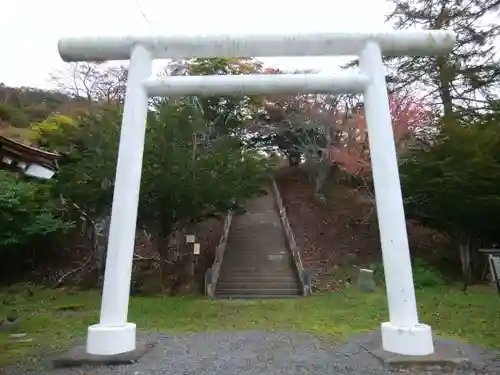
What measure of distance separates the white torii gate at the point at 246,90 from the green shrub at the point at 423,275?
25.7 ft

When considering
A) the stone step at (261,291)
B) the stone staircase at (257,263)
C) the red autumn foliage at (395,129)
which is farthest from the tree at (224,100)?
the stone step at (261,291)

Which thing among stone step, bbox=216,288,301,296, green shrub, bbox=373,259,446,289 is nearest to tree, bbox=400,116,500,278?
green shrub, bbox=373,259,446,289

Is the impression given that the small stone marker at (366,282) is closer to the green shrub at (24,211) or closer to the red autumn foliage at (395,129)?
the red autumn foliage at (395,129)

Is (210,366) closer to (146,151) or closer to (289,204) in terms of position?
(146,151)

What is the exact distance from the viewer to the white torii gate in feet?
17.5

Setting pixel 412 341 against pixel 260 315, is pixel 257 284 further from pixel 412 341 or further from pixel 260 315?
pixel 412 341

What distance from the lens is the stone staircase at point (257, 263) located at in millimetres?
13203

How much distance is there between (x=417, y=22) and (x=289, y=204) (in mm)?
9138

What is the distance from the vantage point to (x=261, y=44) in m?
5.81

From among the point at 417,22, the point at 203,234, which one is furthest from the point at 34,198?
the point at 417,22

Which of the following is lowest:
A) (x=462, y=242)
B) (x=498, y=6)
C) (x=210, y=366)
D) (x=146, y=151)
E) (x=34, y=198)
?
(x=210, y=366)

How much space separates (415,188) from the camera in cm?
1330

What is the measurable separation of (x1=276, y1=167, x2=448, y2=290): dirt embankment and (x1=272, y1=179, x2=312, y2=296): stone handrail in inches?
16.0

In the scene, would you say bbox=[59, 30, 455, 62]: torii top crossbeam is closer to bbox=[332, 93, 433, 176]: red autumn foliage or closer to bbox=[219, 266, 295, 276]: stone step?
bbox=[219, 266, 295, 276]: stone step
